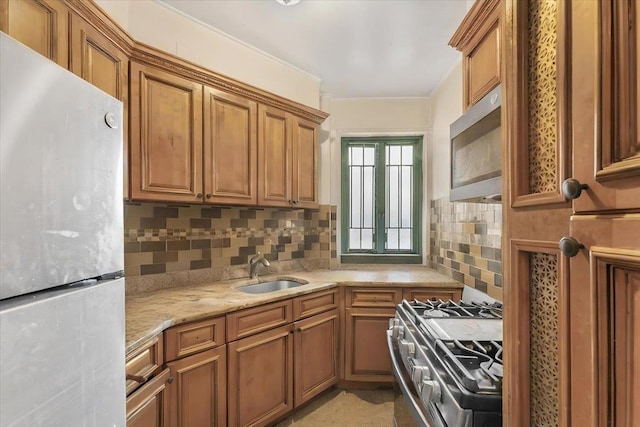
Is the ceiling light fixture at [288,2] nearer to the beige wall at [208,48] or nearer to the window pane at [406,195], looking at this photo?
the beige wall at [208,48]

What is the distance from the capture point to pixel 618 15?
0.48m

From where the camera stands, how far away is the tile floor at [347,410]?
83.5 inches

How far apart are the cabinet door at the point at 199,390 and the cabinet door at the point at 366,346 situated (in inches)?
43.1

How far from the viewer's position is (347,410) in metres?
2.27

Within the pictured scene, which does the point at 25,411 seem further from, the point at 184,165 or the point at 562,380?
the point at 184,165

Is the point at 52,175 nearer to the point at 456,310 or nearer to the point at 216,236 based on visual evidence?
the point at 456,310

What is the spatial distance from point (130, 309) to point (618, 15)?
200 cm

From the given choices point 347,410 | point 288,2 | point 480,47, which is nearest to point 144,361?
point 347,410

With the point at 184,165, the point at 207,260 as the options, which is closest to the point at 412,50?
the point at 184,165

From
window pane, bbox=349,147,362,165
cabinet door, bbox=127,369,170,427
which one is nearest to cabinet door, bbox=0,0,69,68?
cabinet door, bbox=127,369,170,427

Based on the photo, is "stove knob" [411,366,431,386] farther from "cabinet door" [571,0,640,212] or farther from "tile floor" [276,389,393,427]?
"tile floor" [276,389,393,427]

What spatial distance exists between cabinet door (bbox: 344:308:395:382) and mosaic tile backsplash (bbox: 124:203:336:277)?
772mm

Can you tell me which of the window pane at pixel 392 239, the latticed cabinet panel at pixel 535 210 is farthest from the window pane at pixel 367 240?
the latticed cabinet panel at pixel 535 210

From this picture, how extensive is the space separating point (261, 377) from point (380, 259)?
1.74 meters
